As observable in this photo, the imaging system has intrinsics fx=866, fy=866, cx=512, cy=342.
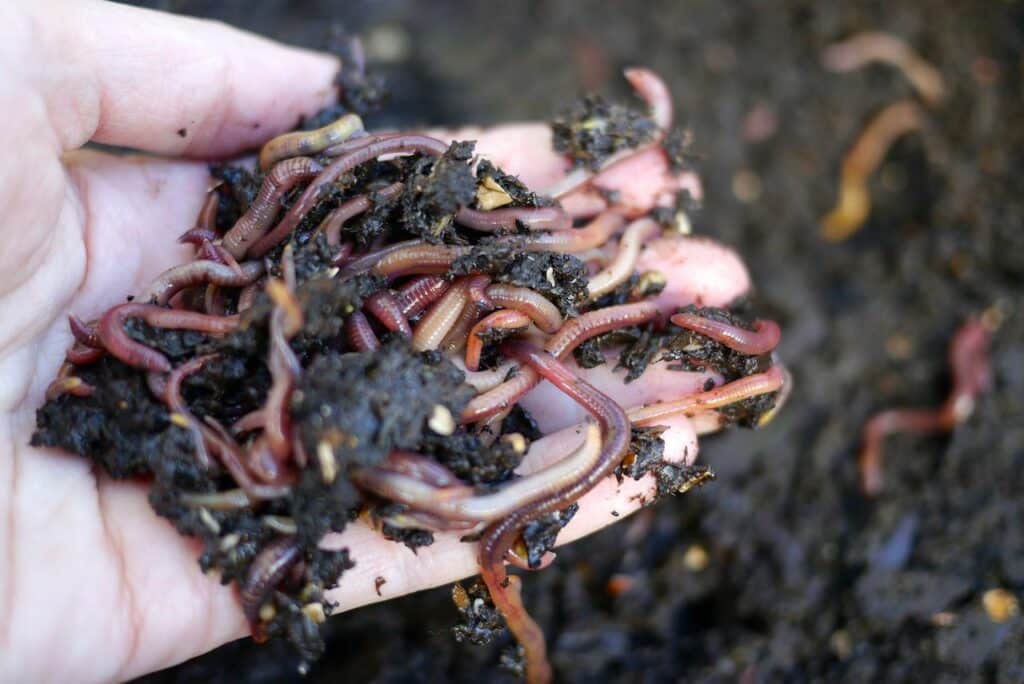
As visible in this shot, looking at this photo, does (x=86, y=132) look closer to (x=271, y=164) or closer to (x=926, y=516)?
(x=271, y=164)

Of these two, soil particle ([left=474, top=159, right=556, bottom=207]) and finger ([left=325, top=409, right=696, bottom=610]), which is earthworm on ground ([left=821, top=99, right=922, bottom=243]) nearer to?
soil particle ([left=474, top=159, right=556, bottom=207])

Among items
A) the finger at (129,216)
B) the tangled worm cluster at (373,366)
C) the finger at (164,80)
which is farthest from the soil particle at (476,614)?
the finger at (164,80)

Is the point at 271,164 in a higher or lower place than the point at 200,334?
higher

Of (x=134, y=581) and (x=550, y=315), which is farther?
(x=550, y=315)

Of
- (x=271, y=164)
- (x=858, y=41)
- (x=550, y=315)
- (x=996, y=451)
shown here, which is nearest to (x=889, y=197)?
(x=858, y=41)

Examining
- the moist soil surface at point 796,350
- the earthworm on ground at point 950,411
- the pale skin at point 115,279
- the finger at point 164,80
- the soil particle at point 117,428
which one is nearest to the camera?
the pale skin at point 115,279

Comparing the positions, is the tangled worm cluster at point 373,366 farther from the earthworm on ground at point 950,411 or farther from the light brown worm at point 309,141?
the earthworm on ground at point 950,411
